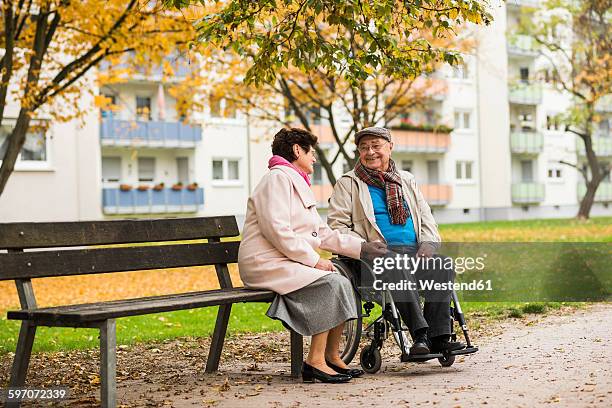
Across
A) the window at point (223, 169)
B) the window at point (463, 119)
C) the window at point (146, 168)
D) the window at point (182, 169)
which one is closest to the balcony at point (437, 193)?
the window at point (463, 119)

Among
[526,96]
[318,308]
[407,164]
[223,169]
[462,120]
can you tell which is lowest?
[318,308]

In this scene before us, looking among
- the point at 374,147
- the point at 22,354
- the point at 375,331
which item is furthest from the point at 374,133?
the point at 22,354

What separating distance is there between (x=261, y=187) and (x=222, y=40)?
2006 millimetres

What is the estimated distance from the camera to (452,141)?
5994 centimetres

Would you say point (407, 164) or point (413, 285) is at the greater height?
point (407, 164)

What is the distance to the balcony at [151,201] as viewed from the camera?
41844 millimetres

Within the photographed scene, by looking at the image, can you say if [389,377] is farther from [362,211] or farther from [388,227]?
[362,211]

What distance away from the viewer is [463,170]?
61062 millimetres

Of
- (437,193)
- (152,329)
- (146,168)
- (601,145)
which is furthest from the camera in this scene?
(601,145)

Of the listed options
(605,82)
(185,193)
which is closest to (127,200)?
(185,193)

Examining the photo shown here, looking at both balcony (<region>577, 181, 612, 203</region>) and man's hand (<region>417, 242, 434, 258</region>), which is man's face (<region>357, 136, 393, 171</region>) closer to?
man's hand (<region>417, 242, 434, 258</region>)

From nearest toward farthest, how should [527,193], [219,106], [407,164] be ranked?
[219,106], [407,164], [527,193]

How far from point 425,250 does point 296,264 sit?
1051 mm

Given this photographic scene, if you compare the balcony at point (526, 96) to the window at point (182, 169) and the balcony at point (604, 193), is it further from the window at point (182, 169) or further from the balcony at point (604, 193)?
the window at point (182, 169)
